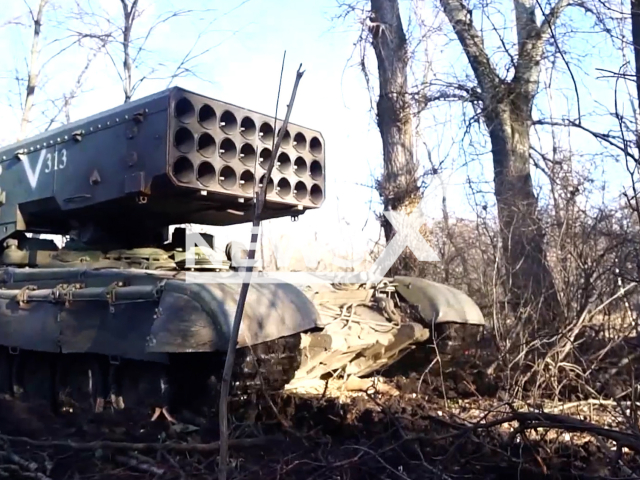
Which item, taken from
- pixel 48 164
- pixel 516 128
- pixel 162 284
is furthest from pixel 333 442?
pixel 516 128

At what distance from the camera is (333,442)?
4.68 m

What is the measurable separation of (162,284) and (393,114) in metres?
6.39

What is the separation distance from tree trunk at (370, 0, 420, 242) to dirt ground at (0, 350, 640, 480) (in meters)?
4.80

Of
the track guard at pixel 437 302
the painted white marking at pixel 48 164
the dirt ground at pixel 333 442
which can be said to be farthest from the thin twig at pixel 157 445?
the track guard at pixel 437 302

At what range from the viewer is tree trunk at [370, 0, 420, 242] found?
10625mm

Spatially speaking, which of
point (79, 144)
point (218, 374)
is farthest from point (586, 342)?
point (79, 144)

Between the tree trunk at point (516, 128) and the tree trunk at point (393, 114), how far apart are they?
82cm

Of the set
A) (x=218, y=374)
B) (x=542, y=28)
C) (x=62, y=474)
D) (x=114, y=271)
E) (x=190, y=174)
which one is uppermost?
(x=542, y=28)

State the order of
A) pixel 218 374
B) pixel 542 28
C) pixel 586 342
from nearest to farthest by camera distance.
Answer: pixel 218 374 → pixel 586 342 → pixel 542 28

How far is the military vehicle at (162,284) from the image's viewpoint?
4.90 m

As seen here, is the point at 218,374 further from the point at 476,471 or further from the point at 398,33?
the point at 398,33

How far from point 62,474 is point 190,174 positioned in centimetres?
210

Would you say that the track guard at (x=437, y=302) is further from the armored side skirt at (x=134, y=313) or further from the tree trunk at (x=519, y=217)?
the armored side skirt at (x=134, y=313)

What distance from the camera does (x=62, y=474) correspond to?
421 centimetres
